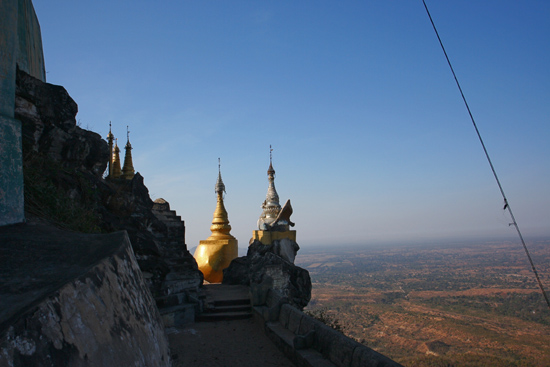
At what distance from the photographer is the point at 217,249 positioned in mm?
16938

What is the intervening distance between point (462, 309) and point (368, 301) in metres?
10.3

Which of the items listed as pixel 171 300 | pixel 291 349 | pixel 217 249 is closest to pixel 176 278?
pixel 171 300

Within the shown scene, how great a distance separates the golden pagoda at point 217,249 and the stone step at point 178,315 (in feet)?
23.7

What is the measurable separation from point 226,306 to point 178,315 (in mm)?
1384

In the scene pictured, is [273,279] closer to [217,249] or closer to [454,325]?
[217,249]

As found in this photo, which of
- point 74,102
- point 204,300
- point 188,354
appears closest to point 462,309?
point 204,300

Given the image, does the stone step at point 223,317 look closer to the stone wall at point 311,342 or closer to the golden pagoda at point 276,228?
the stone wall at point 311,342

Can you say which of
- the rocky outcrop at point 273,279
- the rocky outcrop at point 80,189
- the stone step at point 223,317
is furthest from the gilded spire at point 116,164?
the stone step at point 223,317

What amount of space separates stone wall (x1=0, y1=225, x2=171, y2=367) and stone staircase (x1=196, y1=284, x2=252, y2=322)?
6.21 metres

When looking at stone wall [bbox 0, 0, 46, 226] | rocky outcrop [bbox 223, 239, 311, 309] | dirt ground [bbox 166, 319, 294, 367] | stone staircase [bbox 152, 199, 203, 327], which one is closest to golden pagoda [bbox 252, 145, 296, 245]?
rocky outcrop [bbox 223, 239, 311, 309]

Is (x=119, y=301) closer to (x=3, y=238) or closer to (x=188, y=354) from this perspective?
(x=3, y=238)

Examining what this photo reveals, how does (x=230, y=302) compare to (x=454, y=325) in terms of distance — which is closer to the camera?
(x=230, y=302)

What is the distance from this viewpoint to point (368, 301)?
40.7 metres

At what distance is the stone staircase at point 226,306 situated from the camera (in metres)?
→ 9.40
